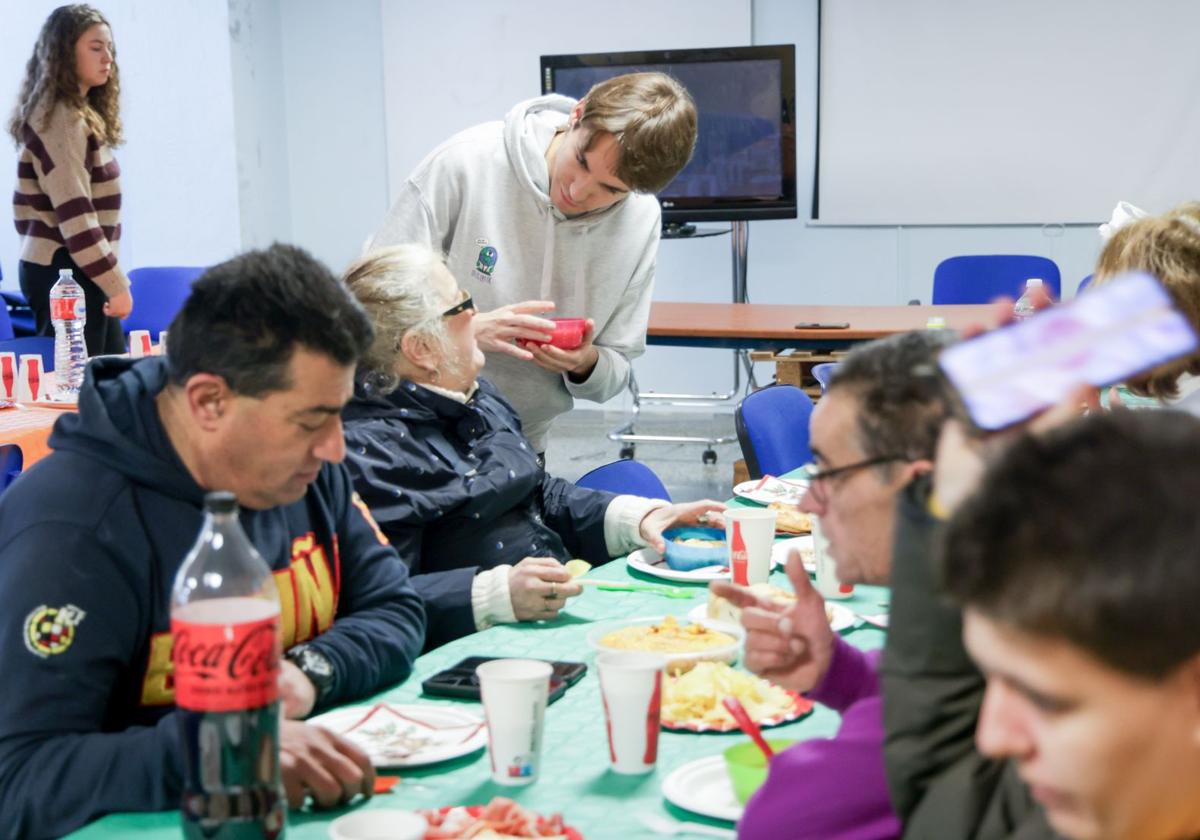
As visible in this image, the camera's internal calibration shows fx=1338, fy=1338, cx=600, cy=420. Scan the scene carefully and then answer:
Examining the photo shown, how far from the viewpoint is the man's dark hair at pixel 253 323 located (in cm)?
149

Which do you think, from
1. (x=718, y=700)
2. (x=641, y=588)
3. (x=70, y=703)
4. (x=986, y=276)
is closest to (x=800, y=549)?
(x=641, y=588)

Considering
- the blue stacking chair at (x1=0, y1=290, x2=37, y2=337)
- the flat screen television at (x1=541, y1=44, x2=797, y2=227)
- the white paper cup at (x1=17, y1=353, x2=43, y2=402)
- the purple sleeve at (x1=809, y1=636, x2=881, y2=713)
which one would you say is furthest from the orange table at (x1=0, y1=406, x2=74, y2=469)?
the flat screen television at (x1=541, y1=44, x2=797, y2=227)

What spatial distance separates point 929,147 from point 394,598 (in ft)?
20.6

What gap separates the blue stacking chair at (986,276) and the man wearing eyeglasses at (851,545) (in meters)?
5.08

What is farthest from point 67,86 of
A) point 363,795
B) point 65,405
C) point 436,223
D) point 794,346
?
point 363,795

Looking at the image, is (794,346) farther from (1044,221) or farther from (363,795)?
(363,795)

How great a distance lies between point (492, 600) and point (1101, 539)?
1362mm

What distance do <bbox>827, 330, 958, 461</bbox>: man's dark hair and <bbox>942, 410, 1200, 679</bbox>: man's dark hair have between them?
1.25ft

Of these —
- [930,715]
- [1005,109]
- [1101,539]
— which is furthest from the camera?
[1005,109]

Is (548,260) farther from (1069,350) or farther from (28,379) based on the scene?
(1069,350)

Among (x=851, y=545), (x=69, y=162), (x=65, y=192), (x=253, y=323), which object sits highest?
(x=69, y=162)

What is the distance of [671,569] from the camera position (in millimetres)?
2320

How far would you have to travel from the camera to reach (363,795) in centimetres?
136

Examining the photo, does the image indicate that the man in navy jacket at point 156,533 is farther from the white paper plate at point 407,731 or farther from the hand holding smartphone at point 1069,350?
the hand holding smartphone at point 1069,350
